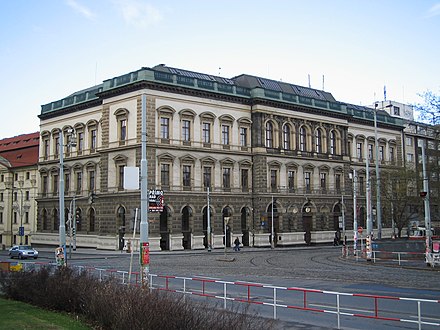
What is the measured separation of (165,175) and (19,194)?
33686mm

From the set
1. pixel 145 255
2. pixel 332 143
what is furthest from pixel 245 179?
pixel 145 255

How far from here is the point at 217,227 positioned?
6241 cm

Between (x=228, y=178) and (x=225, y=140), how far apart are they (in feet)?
15.2

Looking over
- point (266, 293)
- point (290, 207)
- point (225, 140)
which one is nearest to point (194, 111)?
point (225, 140)

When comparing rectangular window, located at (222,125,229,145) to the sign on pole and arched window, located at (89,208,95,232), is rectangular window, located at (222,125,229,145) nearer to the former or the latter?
arched window, located at (89,208,95,232)

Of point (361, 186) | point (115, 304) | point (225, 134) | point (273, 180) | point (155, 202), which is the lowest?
point (115, 304)

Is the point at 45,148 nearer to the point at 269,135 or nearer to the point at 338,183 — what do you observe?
the point at 269,135

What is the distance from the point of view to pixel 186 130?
6119 cm

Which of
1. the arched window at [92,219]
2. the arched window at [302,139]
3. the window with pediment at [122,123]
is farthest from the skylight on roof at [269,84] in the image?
the arched window at [92,219]

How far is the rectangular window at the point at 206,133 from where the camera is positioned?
6288 cm

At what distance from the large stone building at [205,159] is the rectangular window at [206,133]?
0.39 ft

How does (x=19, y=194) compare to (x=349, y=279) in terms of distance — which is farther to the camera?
(x=19, y=194)

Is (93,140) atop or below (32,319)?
atop

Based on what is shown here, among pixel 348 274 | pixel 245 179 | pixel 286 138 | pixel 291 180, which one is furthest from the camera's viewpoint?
pixel 291 180
